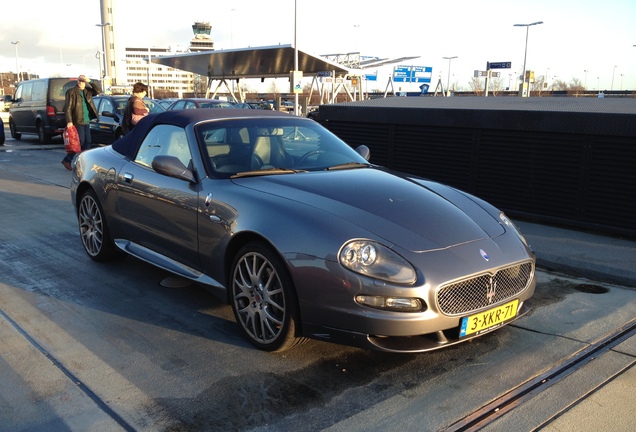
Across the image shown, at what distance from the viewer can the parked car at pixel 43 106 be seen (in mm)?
17309

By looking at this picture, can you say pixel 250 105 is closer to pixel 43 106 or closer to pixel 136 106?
pixel 43 106

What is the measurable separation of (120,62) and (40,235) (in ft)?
253

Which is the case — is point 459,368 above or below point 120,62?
below

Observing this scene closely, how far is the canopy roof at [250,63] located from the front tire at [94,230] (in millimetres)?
24851

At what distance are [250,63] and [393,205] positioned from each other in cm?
3389

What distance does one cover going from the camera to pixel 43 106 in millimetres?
17469

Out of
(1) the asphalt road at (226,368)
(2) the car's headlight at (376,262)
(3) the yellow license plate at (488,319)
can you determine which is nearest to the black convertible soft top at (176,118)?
(1) the asphalt road at (226,368)

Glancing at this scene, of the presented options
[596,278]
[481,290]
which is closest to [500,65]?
[596,278]

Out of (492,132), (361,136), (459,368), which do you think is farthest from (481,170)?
(459,368)

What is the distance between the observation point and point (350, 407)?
3.04 m

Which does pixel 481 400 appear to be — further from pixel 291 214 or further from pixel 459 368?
pixel 291 214

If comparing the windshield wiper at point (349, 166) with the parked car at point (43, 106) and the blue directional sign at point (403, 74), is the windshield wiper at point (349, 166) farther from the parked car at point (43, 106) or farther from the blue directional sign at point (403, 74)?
→ the blue directional sign at point (403, 74)

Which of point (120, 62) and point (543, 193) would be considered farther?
point (120, 62)

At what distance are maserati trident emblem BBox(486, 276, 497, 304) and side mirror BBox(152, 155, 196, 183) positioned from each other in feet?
7.09
